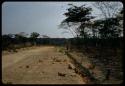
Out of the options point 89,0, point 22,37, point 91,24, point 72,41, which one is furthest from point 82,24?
point 89,0

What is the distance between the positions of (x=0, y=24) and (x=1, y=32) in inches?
3.6

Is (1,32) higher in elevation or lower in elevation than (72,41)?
higher

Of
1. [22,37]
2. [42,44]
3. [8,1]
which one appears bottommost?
[42,44]

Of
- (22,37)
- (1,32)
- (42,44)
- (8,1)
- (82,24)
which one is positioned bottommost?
(42,44)

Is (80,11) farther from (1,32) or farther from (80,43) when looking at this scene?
(1,32)

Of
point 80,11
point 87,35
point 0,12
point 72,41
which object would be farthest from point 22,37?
point 0,12

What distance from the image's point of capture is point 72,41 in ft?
167

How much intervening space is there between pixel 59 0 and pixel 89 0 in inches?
14.2

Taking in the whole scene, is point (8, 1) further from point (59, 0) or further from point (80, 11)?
point (80, 11)

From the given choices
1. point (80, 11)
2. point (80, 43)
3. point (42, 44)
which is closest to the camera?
point (80, 11)

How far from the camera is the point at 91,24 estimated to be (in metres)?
40.9

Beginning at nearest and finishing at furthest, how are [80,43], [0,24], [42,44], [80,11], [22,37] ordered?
[0,24] → [80,11] → [80,43] → [22,37] → [42,44]

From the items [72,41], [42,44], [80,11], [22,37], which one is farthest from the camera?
[42,44]

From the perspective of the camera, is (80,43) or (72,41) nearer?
(80,43)
